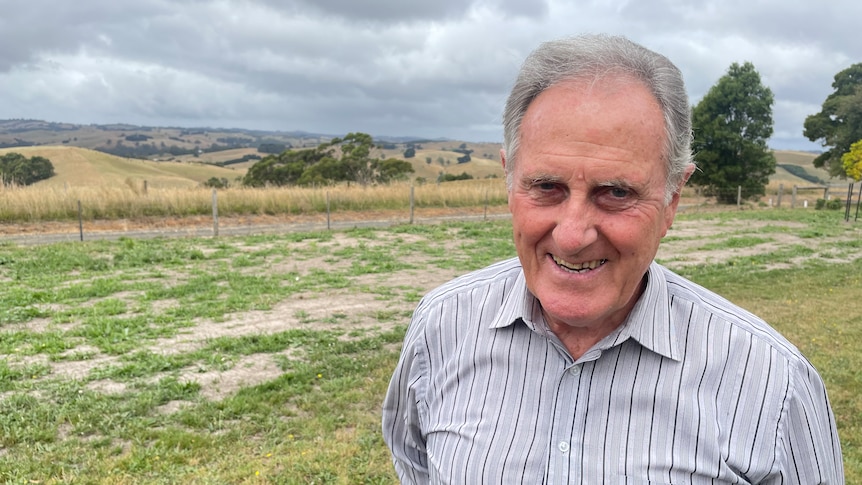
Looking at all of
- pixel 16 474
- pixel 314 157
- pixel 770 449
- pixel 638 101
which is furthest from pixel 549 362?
pixel 314 157

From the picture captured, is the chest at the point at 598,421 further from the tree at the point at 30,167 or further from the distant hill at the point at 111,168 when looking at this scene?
the distant hill at the point at 111,168

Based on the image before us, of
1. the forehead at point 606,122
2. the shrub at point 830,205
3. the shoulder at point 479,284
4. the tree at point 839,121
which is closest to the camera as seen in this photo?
the forehead at point 606,122

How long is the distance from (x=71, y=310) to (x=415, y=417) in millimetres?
6820

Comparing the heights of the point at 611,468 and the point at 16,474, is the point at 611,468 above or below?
above

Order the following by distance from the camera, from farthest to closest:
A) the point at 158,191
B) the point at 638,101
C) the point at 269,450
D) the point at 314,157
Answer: the point at 314,157 < the point at 158,191 < the point at 269,450 < the point at 638,101

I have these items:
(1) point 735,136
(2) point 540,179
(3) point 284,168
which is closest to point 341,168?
(3) point 284,168

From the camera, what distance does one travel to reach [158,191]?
65.4 ft

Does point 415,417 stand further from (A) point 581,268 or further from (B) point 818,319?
(B) point 818,319

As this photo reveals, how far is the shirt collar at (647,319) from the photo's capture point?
1319mm

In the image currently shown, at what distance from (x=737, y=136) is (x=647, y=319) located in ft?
111

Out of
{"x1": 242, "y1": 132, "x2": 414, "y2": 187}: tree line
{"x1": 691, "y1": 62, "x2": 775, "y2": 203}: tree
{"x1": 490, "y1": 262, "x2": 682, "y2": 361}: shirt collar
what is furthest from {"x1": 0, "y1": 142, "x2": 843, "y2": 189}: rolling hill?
{"x1": 490, "y1": 262, "x2": 682, "y2": 361}: shirt collar

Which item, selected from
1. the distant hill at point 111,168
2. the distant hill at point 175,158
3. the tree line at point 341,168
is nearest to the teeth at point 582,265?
the distant hill at point 175,158

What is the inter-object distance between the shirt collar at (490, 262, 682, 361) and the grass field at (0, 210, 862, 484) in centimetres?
254

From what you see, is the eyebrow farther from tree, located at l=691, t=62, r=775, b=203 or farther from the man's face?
tree, located at l=691, t=62, r=775, b=203
